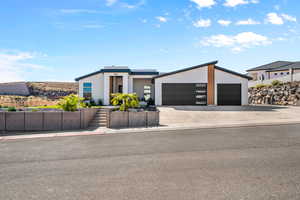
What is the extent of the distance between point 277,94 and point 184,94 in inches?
590

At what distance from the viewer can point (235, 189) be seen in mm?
4074

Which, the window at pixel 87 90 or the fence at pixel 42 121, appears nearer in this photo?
the fence at pixel 42 121

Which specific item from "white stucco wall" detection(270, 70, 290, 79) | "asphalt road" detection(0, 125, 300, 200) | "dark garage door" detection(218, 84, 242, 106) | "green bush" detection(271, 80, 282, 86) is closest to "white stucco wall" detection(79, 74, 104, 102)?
"dark garage door" detection(218, 84, 242, 106)

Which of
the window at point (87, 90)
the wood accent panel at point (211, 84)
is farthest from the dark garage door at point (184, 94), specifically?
the window at point (87, 90)

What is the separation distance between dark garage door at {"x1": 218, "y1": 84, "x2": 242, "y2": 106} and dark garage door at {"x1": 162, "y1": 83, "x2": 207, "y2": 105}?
2.03m

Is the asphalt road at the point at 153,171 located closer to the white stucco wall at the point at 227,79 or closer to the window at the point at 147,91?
the white stucco wall at the point at 227,79

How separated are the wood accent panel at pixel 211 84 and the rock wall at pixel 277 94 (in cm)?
1118

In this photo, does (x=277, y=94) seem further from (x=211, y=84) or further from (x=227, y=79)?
(x=211, y=84)

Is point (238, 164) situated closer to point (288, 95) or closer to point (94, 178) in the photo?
point (94, 178)

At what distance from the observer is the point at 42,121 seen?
41.5 ft

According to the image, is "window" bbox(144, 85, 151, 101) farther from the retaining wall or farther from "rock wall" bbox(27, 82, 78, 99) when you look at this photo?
"rock wall" bbox(27, 82, 78, 99)

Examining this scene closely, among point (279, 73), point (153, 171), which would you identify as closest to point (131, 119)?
point (153, 171)

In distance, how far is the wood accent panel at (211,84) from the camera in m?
24.1

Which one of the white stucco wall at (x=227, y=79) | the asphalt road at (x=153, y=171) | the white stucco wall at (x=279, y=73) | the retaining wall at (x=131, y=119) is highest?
the white stucco wall at (x=279, y=73)
